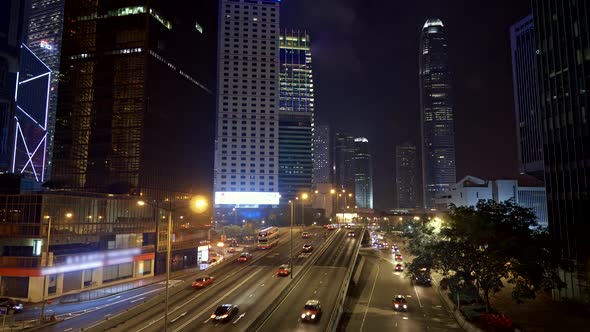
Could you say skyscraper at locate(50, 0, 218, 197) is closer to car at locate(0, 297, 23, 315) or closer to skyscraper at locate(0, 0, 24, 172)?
skyscraper at locate(0, 0, 24, 172)

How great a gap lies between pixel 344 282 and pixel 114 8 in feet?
265

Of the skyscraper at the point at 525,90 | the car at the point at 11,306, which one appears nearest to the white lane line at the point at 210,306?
the car at the point at 11,306

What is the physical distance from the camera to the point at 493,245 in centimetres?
4469

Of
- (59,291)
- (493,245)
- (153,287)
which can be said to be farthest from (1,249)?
(493,245)

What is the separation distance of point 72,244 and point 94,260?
4.60 metres

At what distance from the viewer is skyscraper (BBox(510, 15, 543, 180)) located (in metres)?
163

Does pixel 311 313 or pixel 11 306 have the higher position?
pixel 311 313

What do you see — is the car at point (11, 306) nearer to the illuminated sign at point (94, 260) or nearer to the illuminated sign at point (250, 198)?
the illuminated sign at point (94, 260)

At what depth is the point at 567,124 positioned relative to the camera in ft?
193

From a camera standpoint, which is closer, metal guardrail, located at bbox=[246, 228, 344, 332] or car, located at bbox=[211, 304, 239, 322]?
metal guardrail, located at bbox=[246, 228, 344, 332]

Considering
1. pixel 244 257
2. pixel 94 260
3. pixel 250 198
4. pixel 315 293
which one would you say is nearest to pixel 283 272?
pixel 315 293

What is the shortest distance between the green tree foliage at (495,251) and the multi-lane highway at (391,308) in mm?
4610

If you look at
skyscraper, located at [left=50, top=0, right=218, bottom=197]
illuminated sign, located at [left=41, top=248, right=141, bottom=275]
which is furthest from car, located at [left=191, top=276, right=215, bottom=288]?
skyscraper, located at [left=50, top=0, right=218, bottom=197]

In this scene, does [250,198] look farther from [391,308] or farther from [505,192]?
[391,308]
